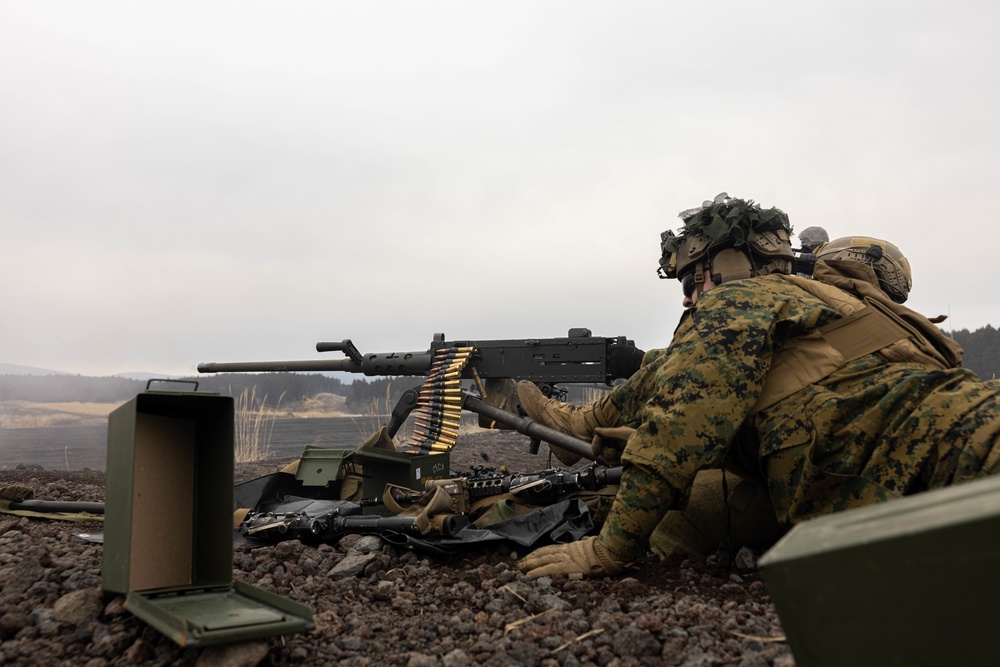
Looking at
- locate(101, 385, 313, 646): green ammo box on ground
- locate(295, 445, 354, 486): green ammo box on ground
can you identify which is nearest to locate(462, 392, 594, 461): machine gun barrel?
locate(295, 445, 354, 486): green ammo box on ground

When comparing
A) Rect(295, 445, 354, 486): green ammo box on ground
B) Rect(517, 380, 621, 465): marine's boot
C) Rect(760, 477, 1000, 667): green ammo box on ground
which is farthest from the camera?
Rect(295, 445, 354, 486): green ammo box on ground

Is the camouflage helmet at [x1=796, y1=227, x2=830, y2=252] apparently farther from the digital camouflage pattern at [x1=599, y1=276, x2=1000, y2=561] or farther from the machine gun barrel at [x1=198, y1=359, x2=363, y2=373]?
the machine gun barrel at [x1=198, y1=359, x2=363, y2=373]

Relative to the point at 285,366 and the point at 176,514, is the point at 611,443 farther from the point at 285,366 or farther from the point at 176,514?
the point at 285,366

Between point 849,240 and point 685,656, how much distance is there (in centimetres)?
329

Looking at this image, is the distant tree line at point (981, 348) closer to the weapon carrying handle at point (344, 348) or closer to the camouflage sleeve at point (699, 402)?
the weapon carrying handle at point (344, 348)

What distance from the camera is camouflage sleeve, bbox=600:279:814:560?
3400 millimetres

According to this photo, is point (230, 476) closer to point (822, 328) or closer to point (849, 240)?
point (822, 328)

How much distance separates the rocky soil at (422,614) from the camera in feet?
8.20

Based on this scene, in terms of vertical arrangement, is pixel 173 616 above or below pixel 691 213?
below

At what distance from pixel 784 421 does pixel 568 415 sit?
2931 mm

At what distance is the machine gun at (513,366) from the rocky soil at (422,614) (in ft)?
9.16

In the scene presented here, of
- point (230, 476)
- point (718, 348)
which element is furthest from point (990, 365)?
point (230, 476)

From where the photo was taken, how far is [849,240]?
4.79 meters

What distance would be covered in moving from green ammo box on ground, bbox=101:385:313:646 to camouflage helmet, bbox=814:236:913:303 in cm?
368
